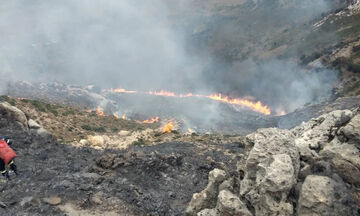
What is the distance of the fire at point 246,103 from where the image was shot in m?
76.1

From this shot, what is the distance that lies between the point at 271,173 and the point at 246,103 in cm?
7226

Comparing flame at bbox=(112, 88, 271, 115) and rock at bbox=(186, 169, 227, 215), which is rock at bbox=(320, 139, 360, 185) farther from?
flame at bbox=(112, 88, 271, 115)

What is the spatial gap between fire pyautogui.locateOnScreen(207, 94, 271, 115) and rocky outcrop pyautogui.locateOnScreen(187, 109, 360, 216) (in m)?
61.3

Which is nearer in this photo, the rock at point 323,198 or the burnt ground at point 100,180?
the rock at point 323,198

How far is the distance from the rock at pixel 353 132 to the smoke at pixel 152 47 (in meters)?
54.0

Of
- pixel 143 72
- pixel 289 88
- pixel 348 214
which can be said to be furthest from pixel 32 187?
pixel 143 72

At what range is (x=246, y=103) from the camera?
82312 mm

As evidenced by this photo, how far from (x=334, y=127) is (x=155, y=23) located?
15262 centimetres

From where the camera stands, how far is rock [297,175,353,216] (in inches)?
404

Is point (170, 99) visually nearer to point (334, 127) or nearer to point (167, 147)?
point (167, 147)

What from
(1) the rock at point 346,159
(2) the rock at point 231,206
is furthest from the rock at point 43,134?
(1) the rock at point 346,159

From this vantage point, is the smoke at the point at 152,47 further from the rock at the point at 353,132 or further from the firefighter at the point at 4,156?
the firefighter at the point at 4,156

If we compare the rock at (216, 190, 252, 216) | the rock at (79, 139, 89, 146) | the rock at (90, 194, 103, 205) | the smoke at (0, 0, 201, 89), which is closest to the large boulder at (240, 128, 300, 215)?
the rock at (216, 190, 252, 216)

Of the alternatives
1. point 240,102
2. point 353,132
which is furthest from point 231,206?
point 240,102
